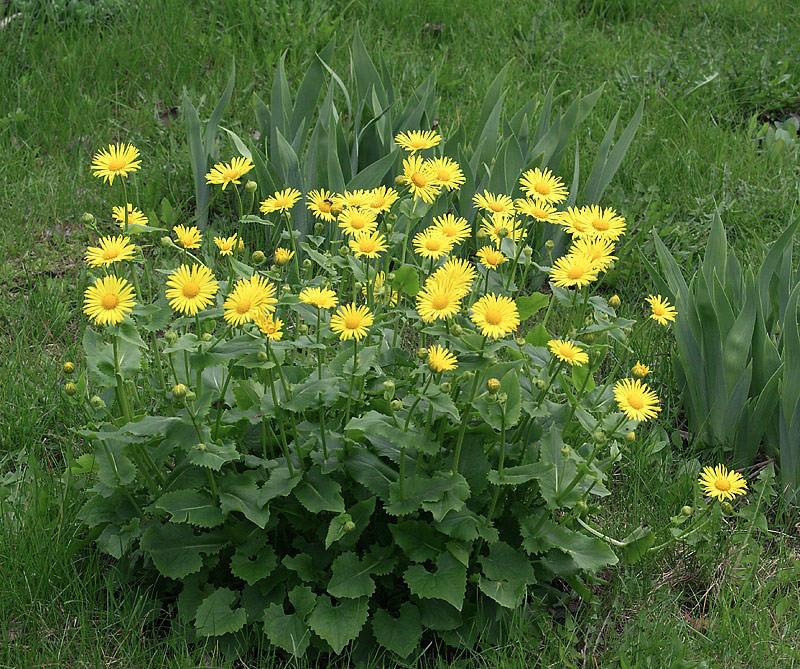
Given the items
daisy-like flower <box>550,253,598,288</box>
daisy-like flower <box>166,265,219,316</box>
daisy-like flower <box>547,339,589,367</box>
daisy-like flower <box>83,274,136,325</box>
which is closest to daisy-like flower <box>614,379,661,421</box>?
daisy-like flower <box>547,339,589,367</box>

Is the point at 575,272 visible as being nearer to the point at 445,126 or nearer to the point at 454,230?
the point at 454,230

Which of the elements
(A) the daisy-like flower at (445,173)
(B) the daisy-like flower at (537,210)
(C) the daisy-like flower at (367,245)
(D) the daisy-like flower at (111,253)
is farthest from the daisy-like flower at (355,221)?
(D) the daisy-like flower at (111,253)

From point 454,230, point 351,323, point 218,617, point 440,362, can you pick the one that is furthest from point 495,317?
point 218,617

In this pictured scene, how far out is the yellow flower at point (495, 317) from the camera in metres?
1.65

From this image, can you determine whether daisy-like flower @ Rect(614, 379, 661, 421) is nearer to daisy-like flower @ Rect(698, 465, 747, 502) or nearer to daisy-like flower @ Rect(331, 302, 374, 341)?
daisy-like flower @ Rect(698, 465, 747, 502)

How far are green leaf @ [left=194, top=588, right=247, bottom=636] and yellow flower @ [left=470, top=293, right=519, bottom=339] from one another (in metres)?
0.75

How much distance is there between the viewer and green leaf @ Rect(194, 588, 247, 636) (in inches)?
74.4

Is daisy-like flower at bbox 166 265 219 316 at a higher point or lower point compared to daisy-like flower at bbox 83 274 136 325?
higher

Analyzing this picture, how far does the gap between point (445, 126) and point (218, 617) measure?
242 cm

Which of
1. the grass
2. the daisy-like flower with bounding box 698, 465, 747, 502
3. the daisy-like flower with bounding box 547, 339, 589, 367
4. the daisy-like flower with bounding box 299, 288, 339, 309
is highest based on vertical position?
the daisy-like flower with bounding box 299, 288, 339, 309

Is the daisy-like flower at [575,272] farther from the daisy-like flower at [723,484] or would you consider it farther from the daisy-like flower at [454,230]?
the daisy-like flower at [723,484]

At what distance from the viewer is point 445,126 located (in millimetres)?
3842

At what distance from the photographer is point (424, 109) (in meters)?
3.21

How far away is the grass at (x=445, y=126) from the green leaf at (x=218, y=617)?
2.4 inches
